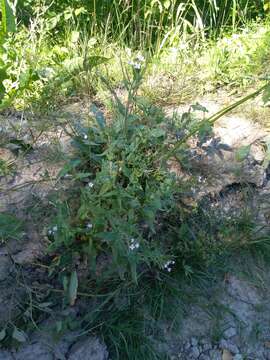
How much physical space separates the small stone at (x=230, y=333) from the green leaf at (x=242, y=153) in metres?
0.94

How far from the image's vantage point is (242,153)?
2.97 meters

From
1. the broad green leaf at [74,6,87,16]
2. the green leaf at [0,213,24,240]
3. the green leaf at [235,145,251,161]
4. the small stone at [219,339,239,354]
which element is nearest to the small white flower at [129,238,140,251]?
the green leaf at [0,213,24,240]

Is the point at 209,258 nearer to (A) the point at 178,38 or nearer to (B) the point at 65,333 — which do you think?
(B) the point at 65,333

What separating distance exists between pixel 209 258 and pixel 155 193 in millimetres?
488

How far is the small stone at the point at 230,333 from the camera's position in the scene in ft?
8.66

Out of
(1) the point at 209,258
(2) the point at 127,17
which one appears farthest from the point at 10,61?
(1) the point at 209,258

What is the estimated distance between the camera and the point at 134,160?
8.68ft

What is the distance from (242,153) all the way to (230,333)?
979 millimetres

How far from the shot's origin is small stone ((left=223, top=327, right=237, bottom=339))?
8.66ft

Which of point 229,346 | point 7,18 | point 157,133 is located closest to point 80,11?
point 7,18

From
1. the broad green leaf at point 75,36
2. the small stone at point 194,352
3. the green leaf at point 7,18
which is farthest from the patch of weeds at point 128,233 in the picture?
the broad green leaf at point 75,36

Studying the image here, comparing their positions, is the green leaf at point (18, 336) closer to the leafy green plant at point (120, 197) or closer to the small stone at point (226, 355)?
the leafy green plant at point (120, 197)

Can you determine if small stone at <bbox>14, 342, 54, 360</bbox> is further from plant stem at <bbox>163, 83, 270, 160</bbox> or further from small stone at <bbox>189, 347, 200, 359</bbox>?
plant stem at <bbox>163, 83, 270, 160</bbox>

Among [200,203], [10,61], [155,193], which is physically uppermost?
[10,61]
